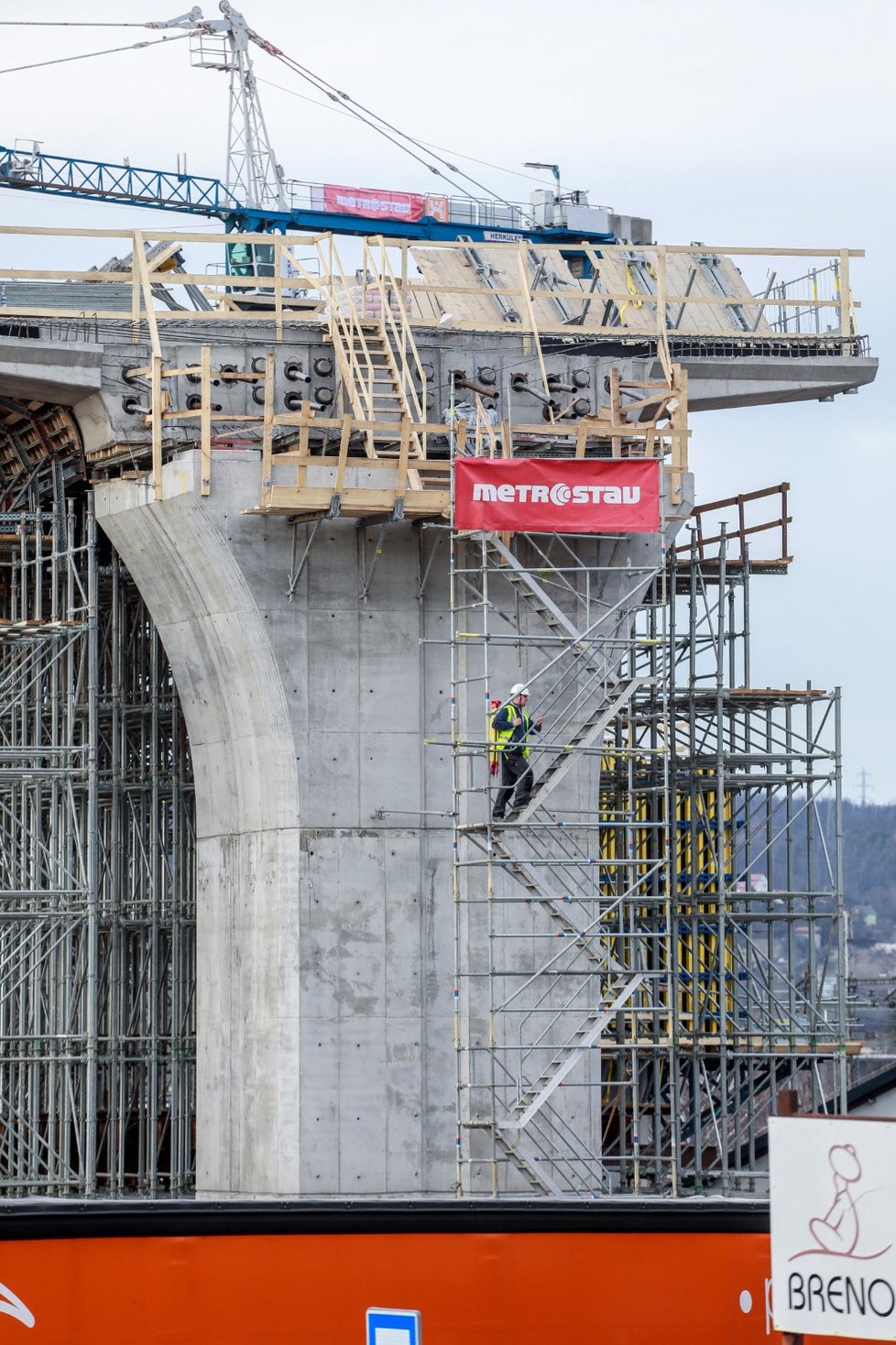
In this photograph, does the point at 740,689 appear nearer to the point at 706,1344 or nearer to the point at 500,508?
the point at 500,508

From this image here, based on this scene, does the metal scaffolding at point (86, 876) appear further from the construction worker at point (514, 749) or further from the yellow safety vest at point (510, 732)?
the yellow safety vest at point (510, 732)

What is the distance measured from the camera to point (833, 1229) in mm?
15766

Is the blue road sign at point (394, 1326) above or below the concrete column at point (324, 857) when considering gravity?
below

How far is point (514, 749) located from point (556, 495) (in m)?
3.77

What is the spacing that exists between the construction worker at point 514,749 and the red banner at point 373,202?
168ft

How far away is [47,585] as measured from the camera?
139 ft

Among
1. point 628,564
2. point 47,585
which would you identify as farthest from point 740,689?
point 47,585

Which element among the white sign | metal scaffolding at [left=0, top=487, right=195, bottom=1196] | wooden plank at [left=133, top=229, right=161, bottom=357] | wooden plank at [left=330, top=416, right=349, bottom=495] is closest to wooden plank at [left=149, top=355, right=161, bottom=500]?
wooden plank at [left=133, top=229, right=161, bottom=357]

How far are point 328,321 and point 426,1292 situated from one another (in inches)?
772

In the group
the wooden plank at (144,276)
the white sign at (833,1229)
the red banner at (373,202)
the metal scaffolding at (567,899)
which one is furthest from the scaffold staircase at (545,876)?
the red banner at (373,202)

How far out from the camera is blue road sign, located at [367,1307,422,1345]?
64.0ft

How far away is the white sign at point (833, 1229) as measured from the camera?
15.6 metres

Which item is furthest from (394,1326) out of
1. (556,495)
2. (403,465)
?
(403,465)

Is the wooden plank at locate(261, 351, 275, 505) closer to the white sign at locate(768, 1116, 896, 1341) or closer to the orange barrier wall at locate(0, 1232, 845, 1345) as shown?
the orange barrier wall at locate(0, 1232, 845, 1345)
